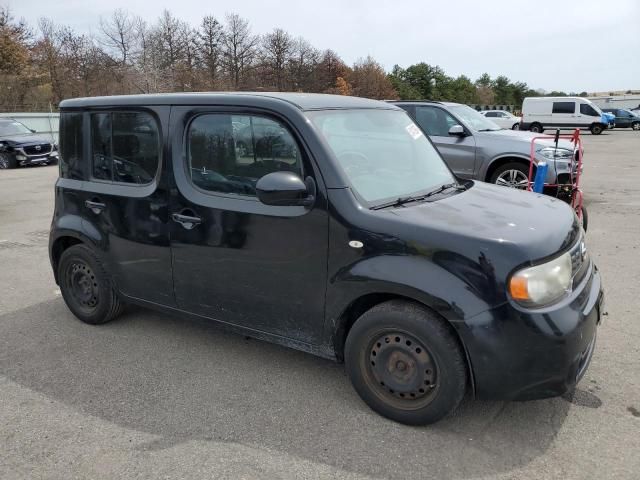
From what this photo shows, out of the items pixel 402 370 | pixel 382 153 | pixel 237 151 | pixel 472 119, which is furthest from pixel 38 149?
pixel 402 370

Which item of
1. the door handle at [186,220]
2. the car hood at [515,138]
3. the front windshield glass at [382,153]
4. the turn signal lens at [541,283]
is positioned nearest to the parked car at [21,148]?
the car hood at [515,138]

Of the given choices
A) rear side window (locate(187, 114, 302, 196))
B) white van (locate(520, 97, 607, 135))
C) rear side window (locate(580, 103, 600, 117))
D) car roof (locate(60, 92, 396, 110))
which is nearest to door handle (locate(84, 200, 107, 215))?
car roof (locate(60, 92, 396, 110))

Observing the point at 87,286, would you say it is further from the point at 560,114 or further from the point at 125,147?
the point at 560,114

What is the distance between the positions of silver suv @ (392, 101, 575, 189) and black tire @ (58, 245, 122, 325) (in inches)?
230

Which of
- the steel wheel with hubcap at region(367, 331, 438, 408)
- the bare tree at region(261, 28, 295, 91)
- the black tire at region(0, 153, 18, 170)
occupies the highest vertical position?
the bare tree at region(261, 28, 295, 91)

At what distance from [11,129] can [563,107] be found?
29550 mm

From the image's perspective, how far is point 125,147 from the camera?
399 centimetres

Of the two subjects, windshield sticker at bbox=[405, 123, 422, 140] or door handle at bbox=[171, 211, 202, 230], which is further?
windshield sticker at bbox=[405, 123, 422, 140]

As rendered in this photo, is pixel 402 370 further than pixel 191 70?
No

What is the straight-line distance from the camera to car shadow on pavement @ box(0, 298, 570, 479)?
2.76 m

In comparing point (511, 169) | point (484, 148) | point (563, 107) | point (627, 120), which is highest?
point (563, 107)

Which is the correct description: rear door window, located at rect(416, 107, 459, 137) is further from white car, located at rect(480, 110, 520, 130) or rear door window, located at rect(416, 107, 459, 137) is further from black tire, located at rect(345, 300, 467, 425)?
white car, located at rect(480, 110, 520, 130)

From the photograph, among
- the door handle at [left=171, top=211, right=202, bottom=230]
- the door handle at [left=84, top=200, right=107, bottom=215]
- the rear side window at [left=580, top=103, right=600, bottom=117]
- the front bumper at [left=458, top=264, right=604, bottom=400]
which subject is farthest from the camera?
the rear side window at [left=580, top=103, right=600, bottom=117]

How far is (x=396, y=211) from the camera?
119 inches
